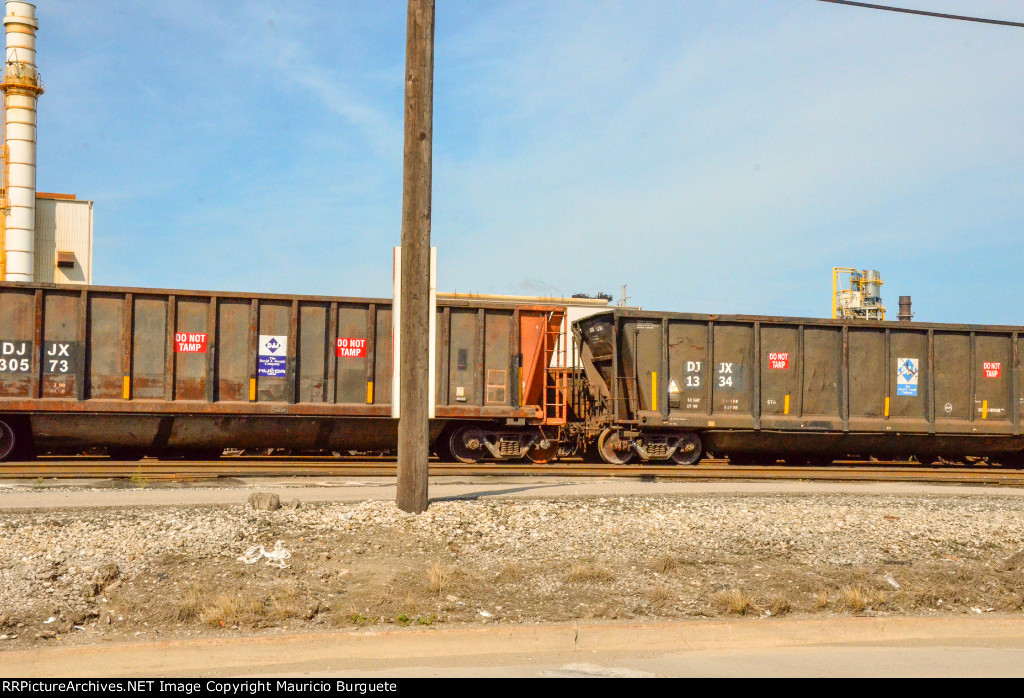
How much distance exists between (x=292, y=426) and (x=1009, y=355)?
50.5 ft

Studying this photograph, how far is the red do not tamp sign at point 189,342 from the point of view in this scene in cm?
1634

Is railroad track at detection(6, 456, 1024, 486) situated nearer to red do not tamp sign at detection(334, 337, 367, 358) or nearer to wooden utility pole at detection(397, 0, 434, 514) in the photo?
red do not tamp sign at detection(334, 337, 367, 358)

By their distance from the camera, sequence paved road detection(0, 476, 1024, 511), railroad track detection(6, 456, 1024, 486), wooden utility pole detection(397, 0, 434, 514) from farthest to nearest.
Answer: railroad track detection(6, 456, 1024, 486), paved road detection(0, 476, 1024, 511), wooden utility pole detection(397, 0, 434, 514)

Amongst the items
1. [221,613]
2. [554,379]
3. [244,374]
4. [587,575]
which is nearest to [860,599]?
[587,575]

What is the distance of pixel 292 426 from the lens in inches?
667

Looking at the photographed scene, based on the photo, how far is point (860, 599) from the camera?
7.35 meters

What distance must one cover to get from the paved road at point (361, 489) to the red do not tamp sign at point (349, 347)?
3.33m

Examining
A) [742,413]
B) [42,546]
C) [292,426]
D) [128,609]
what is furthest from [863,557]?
[292,426]

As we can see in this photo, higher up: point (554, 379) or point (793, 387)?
point (554, 379)

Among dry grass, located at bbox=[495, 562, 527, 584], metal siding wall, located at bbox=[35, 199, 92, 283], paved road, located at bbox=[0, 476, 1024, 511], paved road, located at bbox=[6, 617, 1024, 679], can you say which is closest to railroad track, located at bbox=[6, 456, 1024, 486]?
paved road, located at bbox=[0, 476, 1024, 511]

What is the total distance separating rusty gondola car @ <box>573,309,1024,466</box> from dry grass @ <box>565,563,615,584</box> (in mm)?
9271

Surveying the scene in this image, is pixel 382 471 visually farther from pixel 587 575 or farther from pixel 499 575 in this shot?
pixel 587 575

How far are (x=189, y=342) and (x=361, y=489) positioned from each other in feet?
20.6

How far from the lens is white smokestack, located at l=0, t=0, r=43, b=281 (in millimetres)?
39594
